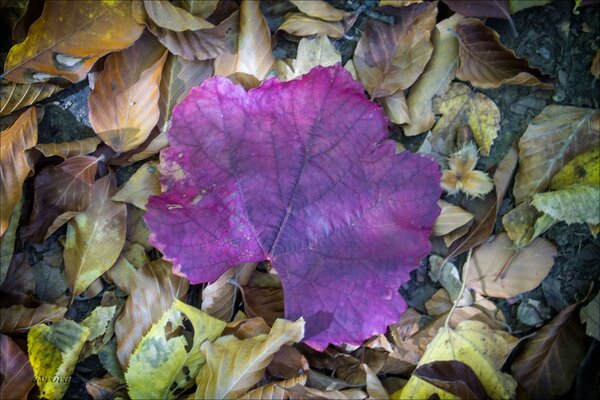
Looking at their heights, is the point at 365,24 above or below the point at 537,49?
above

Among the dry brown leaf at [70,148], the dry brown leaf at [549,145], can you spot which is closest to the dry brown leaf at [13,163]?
the dry brown leaf at [70,148]

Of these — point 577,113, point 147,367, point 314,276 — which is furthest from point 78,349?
point 577,113

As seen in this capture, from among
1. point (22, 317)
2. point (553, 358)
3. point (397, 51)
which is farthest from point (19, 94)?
point (553, 358)

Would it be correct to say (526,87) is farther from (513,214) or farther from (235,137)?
(235,137)

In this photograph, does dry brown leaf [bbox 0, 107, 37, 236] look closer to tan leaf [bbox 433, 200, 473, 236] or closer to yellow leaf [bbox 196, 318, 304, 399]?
yellow leaf [bbox 196, 318, 304, 399]

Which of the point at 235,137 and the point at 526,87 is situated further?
the point at 526,87

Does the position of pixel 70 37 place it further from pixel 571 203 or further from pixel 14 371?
pixel 571 203

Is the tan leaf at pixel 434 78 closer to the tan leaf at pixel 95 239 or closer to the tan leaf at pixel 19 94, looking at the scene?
the tan leaf at pixel 95 239

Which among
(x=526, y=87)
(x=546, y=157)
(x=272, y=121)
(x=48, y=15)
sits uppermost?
(x=48, y=15)
